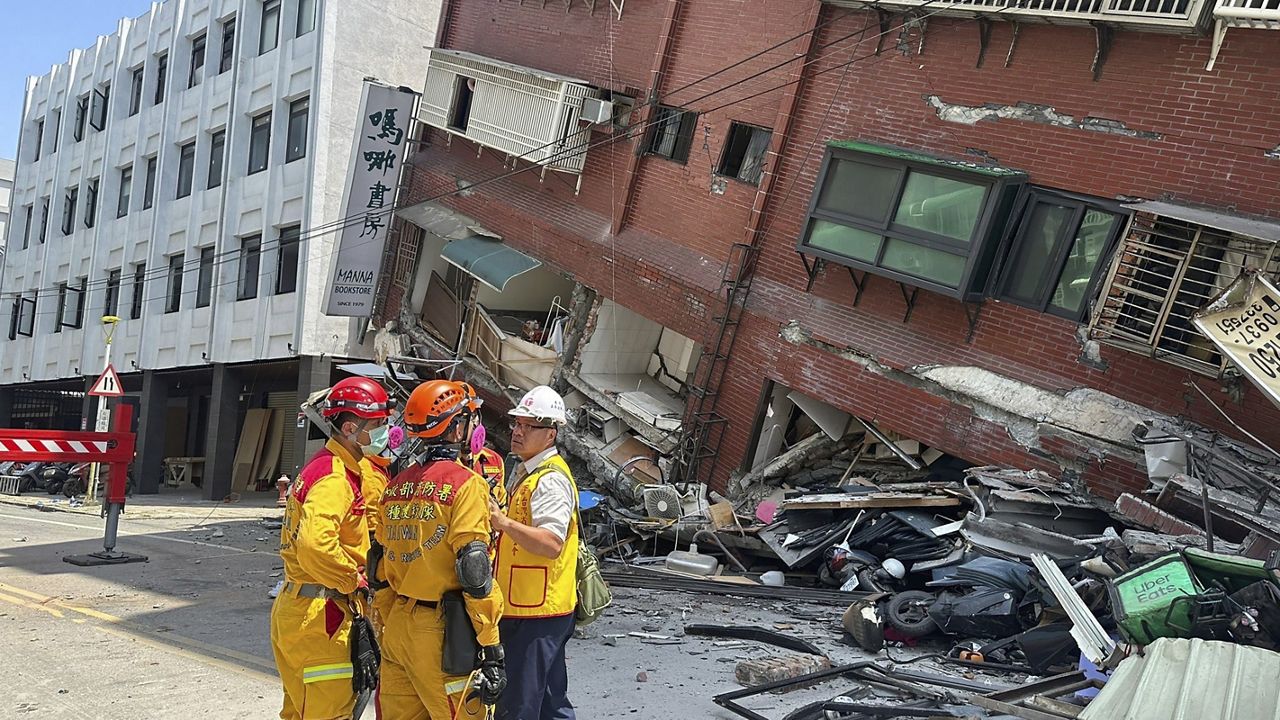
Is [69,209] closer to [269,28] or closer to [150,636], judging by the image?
[269,28]

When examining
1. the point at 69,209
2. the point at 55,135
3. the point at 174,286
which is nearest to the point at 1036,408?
the point at 174,286

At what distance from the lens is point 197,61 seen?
28.5 metres

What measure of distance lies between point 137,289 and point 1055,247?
24.9 metres

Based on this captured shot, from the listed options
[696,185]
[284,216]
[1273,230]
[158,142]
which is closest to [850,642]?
[1273,230]

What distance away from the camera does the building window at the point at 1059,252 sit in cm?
1115

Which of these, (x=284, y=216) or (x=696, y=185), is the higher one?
(x=696, y=185)

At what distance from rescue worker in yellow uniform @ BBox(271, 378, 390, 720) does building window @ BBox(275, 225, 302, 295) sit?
1904cm

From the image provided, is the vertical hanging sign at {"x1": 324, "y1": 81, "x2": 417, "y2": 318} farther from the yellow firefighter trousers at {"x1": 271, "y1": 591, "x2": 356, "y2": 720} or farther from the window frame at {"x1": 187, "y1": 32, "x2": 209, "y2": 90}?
the yellow firefighter trousers at {"x1": 271, "y1": 591, "x2": 356, "y2": 720}

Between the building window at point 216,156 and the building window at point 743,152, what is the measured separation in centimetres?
1591

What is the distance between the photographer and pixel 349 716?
5.23m

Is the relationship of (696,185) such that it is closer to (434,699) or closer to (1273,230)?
(1273,230)

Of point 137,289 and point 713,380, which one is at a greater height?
point 713,380

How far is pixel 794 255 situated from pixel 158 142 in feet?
71.0

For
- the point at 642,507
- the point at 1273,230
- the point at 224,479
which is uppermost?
the point at 1273,230
